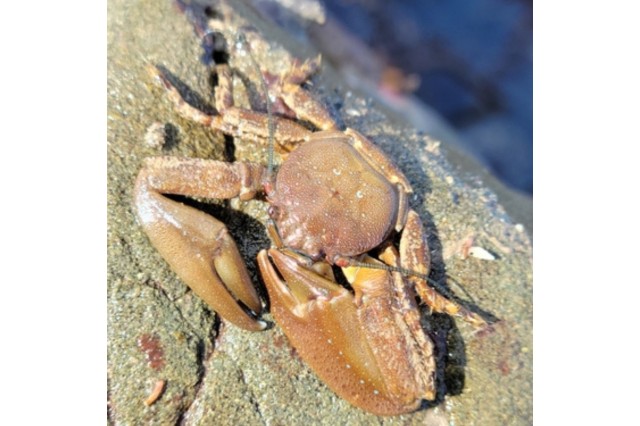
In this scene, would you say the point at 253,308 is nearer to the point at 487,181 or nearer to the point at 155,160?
the point at 155,160

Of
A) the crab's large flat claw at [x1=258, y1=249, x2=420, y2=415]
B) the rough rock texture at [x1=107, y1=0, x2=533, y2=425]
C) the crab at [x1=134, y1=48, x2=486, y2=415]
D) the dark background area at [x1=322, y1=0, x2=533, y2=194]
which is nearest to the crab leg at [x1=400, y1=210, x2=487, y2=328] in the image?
the crab at [x1=134, y1=48, x2=486, y2=415]

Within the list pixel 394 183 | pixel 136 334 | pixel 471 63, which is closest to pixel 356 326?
pixel 394 183

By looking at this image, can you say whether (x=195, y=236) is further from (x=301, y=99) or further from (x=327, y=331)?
(x=301, y=99)

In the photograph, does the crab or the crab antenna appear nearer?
the crab

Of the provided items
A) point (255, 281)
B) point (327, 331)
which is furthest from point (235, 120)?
point (327, 331)

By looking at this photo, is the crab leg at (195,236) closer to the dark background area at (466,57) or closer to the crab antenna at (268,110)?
the crab antenna at (268,110)

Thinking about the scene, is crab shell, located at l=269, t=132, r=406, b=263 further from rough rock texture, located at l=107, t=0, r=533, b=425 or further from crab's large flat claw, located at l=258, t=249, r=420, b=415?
rough rock texture, located at l=107, t=0, r=533, b=425
